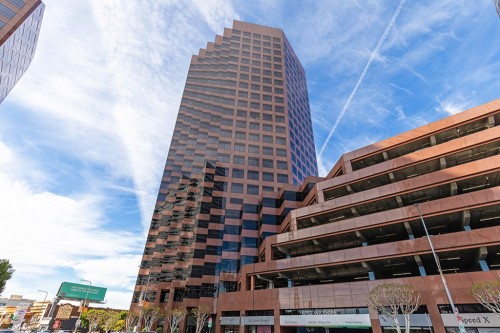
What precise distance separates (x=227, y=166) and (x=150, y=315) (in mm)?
35169

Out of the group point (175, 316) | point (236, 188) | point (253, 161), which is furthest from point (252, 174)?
point (175, 316)

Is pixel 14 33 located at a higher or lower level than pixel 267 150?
lower

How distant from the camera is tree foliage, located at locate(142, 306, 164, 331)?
48219 mm

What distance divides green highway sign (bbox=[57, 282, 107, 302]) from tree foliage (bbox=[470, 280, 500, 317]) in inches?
3020

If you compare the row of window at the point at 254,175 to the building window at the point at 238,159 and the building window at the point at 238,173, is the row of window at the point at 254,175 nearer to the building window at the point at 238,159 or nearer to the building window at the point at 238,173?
the building window at the point at 238,173

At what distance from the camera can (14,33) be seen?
35500mm

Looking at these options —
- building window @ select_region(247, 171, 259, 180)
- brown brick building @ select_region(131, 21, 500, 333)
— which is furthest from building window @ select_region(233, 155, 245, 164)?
building window @ select_region(247, 171, 259, 180)

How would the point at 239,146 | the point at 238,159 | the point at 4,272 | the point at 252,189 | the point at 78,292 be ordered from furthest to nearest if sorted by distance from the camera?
the point at 78,292 < the point at 239,146 < the point at 238,159 < the point at 252,189 < the point at 4,272

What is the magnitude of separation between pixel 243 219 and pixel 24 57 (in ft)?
168

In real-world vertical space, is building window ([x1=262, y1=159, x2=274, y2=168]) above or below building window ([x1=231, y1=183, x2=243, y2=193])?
above

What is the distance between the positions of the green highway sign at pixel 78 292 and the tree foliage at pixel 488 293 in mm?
76697

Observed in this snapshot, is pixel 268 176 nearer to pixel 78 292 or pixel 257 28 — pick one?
pixel 78 292

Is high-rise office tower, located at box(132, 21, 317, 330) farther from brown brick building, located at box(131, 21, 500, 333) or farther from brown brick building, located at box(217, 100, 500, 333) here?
brown brick building, located at box(217, 100, 500, 333)

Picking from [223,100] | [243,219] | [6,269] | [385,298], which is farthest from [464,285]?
[223,100]
